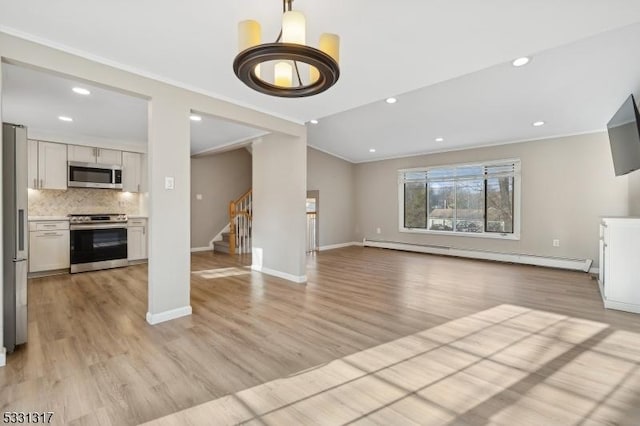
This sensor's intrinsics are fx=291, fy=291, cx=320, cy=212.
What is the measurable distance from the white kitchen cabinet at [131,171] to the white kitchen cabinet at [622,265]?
744cm

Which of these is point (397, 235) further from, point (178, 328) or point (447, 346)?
point (178, 328)

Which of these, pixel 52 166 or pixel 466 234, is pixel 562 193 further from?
pixel 52 166

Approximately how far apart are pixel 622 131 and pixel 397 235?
481 centimetres

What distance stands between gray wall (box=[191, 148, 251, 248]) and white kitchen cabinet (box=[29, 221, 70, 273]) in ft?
8.83

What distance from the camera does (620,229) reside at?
3.33m

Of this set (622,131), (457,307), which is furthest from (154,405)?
(622,131)

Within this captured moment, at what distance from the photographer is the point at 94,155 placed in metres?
5.30

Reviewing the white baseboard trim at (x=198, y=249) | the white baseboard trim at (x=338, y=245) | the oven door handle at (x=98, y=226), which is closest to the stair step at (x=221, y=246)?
the white baseboard trim at (x=198, y=249)

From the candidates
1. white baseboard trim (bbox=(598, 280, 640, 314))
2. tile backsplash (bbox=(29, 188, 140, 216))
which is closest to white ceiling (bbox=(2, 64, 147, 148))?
tile backsplash (bbox=(29, 188, 140, 216))

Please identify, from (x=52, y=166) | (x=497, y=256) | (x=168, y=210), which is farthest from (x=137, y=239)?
(x=497, y=256)

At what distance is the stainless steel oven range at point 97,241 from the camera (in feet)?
16.1

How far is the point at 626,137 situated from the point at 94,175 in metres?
7.95

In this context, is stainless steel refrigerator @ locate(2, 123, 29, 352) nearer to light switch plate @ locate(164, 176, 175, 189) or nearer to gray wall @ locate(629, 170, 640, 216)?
light switch plate @ locate(164, 176, 175, 189)

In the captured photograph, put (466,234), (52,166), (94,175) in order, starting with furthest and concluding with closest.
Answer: (466,234), (94,175), (52,166)
